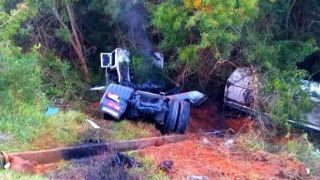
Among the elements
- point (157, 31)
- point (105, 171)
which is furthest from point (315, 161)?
point (157, 31)

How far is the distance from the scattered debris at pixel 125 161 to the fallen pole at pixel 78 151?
70 centimetres

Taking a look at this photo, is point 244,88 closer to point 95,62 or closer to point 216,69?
point 216,69

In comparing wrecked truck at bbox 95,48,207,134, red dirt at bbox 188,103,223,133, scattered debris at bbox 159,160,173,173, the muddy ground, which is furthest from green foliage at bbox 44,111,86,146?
red dirt at bbox 188,103,223,133

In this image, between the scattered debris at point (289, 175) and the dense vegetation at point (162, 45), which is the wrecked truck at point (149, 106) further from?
the scattered debris at point (289, 175)

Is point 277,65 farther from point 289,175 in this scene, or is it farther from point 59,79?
point 59,79

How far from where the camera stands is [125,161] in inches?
269

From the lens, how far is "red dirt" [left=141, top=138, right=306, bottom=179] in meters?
7.08

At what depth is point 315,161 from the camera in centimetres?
806

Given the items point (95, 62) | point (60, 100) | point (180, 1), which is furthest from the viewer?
point (95, 62)

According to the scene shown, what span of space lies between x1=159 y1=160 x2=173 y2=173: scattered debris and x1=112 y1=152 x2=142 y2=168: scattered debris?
0.89ft

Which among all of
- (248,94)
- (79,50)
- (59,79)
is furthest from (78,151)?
(79,50)

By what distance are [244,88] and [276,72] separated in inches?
30.7

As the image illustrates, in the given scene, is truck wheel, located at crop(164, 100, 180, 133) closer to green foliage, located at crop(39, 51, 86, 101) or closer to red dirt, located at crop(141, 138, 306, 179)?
red dirt, located at crop(141, 138, 306, 179)

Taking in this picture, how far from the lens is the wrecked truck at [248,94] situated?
9.85 metres
